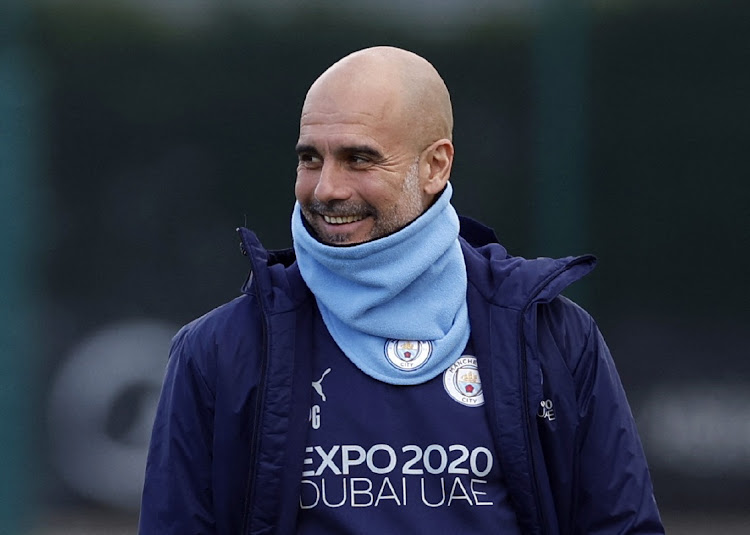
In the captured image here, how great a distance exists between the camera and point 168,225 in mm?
5668

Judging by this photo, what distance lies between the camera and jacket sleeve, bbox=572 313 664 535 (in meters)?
2.78

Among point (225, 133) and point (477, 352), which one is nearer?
point (477, 352)

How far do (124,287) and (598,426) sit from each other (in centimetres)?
325

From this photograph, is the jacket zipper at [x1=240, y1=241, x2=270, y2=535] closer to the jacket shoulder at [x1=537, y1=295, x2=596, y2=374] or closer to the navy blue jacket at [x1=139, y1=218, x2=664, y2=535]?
the navy blue jacket at [x1=139, y1=218, x2=664, y2=535]

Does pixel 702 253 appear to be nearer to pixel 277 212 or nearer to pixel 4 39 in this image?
pixel 277 212

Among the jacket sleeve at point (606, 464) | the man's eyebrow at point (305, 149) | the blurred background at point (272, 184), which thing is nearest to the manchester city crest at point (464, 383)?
the jacket sleeve at point (606, 464)

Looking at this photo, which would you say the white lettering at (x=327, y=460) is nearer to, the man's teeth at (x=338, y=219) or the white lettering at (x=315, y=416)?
the white lettering at (x=315, y=416)

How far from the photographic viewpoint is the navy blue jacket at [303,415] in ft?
8.86

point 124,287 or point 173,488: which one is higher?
point 124,287

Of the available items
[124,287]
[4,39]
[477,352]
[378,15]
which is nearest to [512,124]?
[378,15]


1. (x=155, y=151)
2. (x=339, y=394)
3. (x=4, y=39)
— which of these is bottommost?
(x=339, y=394)

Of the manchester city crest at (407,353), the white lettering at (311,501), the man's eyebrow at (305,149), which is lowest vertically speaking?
the white lettering at (311,501)

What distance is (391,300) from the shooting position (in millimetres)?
2852

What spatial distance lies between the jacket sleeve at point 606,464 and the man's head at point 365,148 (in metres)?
0.53
